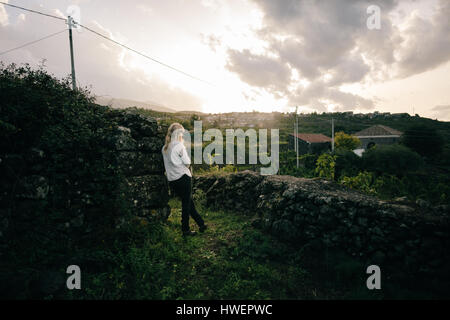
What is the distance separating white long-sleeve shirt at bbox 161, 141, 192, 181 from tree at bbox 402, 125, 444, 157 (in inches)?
2189

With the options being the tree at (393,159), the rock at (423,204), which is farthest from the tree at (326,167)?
the tree at (393,159)

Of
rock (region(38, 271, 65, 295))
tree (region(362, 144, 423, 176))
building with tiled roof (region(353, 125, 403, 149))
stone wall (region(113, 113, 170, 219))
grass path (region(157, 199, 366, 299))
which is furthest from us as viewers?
building with tiled roof (region(353, 125, 403, 149))

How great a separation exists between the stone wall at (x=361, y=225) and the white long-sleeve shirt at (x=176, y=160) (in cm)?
225

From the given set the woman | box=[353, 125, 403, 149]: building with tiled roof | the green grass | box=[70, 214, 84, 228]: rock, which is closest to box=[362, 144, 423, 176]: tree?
the green grass

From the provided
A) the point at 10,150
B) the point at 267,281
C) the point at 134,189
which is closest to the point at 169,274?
the point at 267,281

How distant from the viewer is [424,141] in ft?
144

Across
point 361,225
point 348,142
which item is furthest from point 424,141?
point 361,225

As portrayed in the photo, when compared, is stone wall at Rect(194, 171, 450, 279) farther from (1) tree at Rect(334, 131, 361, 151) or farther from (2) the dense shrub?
(1) tree at Rect(334, 131, 361, 151)

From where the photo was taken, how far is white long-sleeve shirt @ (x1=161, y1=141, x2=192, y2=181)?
→ 4406mm

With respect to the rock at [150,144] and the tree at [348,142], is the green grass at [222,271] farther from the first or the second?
the tree at [348,142]

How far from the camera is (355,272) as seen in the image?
11.3ft

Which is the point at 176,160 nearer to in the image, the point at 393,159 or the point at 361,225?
the point at 361,225

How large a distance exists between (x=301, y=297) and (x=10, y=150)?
5036mm
